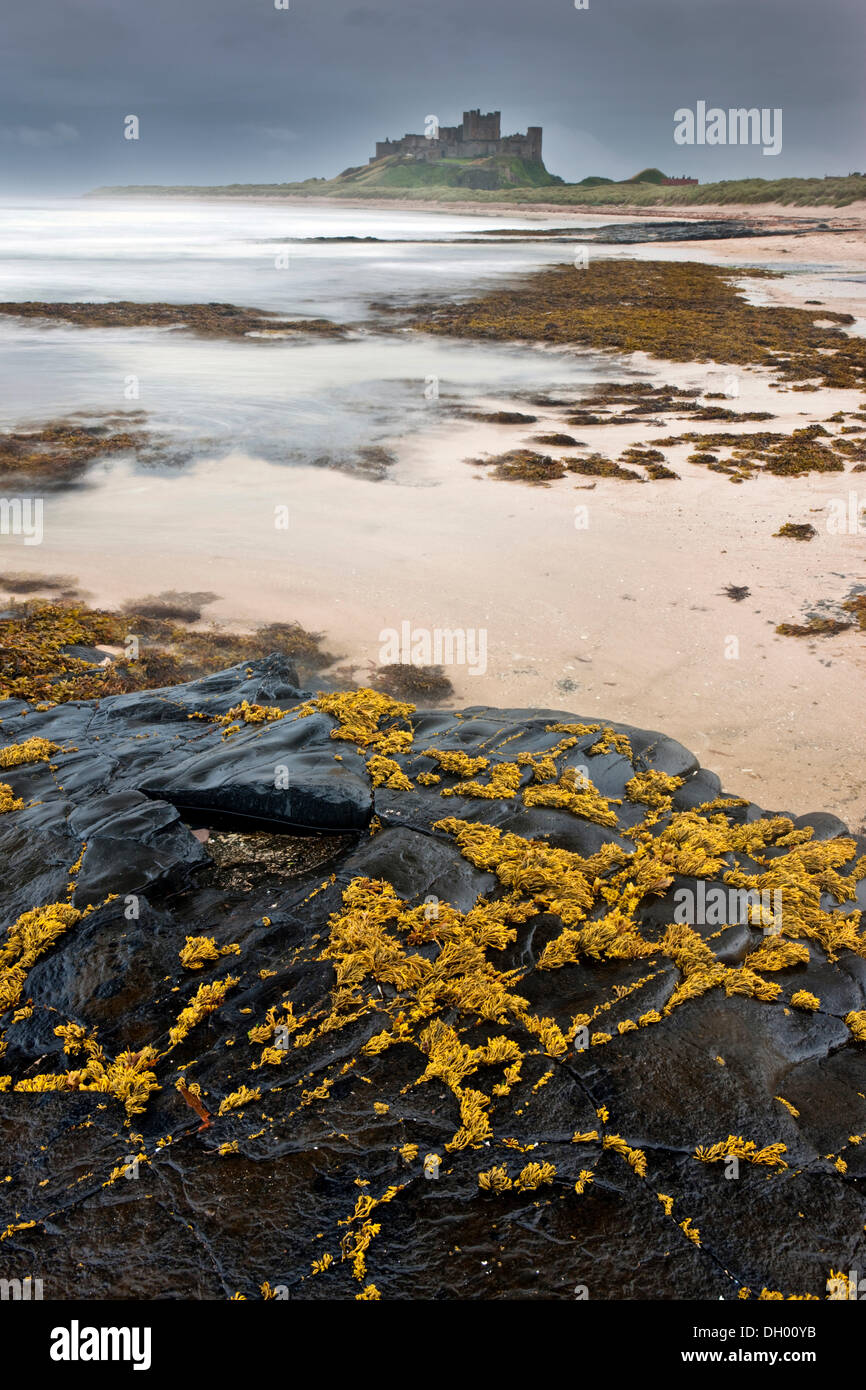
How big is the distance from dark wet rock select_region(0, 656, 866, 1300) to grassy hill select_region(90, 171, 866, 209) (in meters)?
78.5

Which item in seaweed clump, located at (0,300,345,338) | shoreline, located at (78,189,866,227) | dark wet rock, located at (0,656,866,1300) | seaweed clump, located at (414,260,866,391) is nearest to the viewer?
dark wet rock, located at (0,656,866,1300)

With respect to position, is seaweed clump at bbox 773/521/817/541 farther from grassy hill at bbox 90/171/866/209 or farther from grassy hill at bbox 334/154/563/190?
grassy hill at bbox 334/154/563/190

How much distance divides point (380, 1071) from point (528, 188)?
499ft

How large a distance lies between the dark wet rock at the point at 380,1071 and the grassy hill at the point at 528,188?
78458 millimetres

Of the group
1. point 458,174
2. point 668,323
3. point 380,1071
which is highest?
point 458,174

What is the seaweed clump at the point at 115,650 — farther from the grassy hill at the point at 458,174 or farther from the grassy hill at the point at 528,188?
the grassy hill at the point at 458,174

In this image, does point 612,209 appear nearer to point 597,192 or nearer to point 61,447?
point 597,192

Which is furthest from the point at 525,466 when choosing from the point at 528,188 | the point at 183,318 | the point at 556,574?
the point at 528,188

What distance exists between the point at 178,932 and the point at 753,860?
3.03m

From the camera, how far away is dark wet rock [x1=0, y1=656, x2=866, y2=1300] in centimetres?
263

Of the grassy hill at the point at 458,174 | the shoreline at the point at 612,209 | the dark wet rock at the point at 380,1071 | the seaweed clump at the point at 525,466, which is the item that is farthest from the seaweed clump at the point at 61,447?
the grassy hill at the point at 458,174

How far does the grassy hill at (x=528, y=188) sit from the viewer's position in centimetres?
7275

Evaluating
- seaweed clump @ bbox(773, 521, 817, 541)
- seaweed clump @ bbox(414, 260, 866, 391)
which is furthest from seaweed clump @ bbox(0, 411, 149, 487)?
seaweed clump @ bbox(773, 521, 817, 541)

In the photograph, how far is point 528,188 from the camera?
130750 mm
